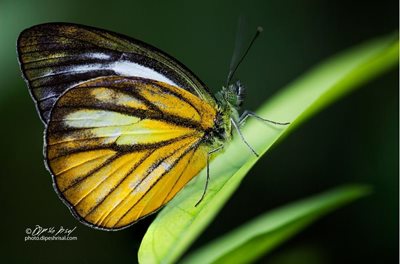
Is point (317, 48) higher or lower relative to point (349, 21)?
lower

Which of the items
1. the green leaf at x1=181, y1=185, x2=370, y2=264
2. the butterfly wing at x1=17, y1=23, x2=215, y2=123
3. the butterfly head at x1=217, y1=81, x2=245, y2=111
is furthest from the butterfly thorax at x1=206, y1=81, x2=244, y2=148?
the green leaf at x1=181, y1=185, x2=370, y2=264

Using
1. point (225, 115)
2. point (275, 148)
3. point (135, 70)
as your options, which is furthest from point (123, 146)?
point (275, 148)

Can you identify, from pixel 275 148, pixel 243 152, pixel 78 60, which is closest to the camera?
pixel 243 152

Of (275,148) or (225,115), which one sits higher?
(225,115)

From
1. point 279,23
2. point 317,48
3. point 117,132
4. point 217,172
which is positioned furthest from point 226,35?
A: point 217,172

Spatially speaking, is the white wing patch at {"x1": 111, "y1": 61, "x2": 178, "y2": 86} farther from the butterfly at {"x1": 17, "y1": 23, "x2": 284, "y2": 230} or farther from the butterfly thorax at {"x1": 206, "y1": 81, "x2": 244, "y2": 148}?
the butterfly thorax at {"x1": 206, "y1": 81, "x2": 244, "y2": 148}

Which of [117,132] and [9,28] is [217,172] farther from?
[9,28]

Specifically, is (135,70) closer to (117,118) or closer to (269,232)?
(117,118)
